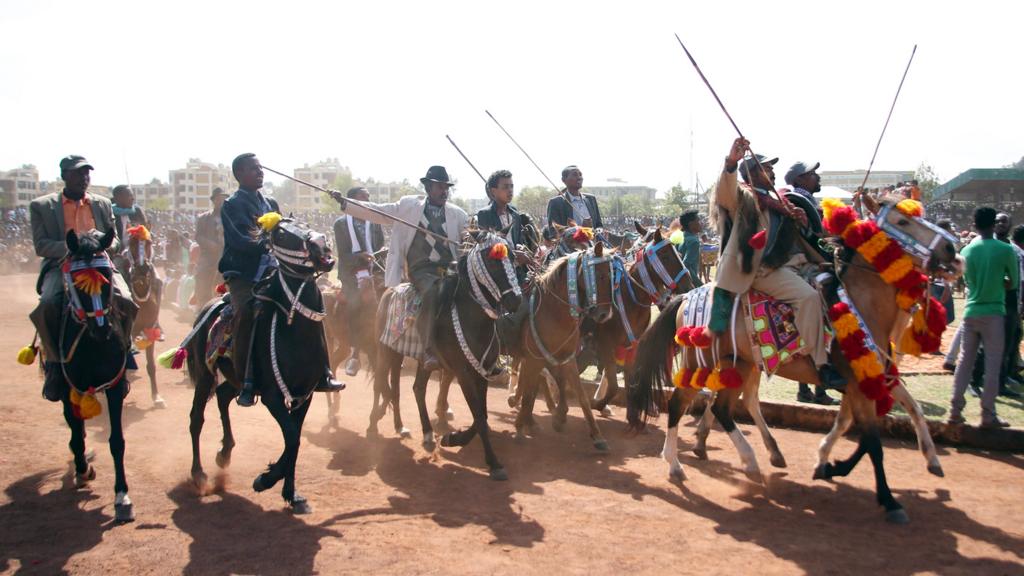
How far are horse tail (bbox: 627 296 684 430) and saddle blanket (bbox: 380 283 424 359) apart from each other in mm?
2566

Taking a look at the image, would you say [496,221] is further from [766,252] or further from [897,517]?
[897,517]

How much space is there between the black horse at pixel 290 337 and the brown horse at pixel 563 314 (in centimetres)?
298

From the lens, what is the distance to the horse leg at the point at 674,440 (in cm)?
805

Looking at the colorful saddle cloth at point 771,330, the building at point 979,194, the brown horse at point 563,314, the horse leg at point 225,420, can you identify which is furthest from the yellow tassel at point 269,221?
the building at point 979,194

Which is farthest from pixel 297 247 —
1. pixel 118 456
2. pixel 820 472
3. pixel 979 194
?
pixel 979 194

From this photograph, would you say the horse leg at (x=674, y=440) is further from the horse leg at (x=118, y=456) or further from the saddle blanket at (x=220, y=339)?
the horse leg at (x=118, y=456)

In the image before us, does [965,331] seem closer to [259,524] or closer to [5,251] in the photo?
[259,524]

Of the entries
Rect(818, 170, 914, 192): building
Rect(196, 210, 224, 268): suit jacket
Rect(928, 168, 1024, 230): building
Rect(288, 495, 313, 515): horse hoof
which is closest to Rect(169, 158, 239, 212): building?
Rect(818, 170, 914, 192): building

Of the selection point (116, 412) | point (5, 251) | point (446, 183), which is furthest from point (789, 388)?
point (5, 251)

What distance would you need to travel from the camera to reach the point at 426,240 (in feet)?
31.6

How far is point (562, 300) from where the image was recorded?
30.2 feet

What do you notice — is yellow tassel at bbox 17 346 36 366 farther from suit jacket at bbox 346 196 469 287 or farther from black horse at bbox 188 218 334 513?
suit jacket at bbox 346 196 469 287

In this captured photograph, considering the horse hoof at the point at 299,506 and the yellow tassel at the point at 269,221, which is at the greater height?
the yellow tassel at the point at 269,221

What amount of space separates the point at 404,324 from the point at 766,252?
4415 millimetres
